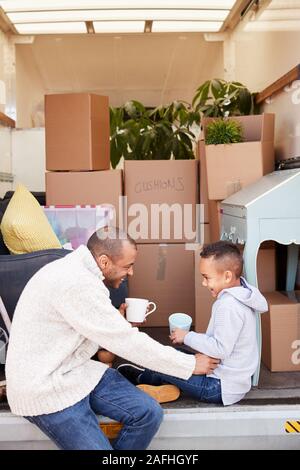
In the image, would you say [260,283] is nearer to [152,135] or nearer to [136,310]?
[136,310]

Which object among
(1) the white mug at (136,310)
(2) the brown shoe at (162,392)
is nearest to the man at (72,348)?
(2) the brown shoe at (162,392)

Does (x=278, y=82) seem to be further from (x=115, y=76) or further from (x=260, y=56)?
(x=115, y=76)

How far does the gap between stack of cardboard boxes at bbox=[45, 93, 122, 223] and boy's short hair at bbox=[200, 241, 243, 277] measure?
4.70 ft

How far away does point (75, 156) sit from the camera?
3.66 metres

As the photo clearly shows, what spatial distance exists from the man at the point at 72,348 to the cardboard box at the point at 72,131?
1.75 m

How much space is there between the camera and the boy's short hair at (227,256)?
230cm

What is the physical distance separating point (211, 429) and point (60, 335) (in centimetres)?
64

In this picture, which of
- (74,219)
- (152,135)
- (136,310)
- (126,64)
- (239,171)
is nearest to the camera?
(136,310)

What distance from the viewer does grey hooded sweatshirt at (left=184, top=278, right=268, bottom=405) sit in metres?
2.20

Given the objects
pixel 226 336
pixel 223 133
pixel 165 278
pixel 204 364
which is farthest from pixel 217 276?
pixel 165 278

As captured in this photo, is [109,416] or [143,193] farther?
[143,193]

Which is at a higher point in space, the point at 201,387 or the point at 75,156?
the point at 75,156

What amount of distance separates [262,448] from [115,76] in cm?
653

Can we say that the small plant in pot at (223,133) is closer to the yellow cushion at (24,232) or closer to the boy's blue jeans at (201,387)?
the yellow cushion at (24,232)
